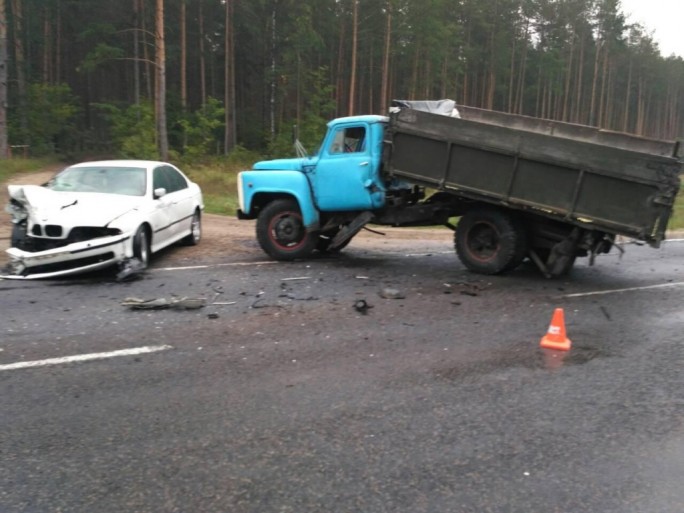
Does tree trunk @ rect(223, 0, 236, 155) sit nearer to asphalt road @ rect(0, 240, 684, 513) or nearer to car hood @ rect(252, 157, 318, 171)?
car hood @ rect(252, 157, 318, 171)

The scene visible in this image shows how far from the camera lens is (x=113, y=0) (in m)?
41.5

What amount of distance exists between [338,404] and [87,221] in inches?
214

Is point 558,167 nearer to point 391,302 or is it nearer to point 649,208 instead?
point 649,208

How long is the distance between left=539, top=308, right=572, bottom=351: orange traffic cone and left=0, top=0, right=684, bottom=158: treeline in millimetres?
22398

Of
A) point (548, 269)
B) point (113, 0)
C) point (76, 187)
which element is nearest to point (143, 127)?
point (113, 0)

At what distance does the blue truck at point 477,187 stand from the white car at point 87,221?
68.1 inches

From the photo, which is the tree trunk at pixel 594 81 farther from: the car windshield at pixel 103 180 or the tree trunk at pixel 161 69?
the car windshield at pixel 103 180

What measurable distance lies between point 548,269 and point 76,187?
743cm

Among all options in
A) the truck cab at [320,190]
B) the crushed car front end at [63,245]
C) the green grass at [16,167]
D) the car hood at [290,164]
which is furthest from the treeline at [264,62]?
the crushed car front end at [63,245]

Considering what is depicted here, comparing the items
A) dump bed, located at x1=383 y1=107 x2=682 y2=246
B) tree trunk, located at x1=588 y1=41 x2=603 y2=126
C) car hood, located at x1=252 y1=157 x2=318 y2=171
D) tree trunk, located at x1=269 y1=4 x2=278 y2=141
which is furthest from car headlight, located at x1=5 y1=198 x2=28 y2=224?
tree trunk, located at x1=588 y1=41 x2=603 y2=126

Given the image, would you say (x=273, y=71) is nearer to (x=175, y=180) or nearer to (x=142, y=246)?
(x=175, y=180)

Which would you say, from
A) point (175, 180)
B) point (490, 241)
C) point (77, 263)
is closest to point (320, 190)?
point (490, 241)

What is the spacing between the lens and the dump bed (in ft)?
26.4

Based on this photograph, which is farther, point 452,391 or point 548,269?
point 548,269
